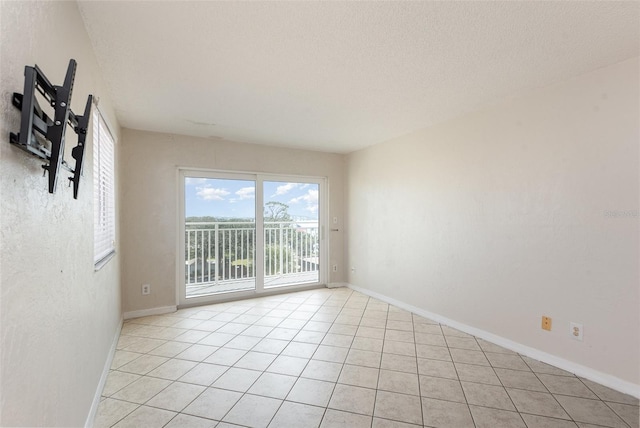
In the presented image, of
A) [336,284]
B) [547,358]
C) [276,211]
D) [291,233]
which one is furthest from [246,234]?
[547,358]

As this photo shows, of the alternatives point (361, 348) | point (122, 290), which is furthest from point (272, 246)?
point (361, 348)

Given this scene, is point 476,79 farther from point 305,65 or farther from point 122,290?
point 122,290

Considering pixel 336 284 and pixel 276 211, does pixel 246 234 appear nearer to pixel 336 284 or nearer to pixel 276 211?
pixel 276 211

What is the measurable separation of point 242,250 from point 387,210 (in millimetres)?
2202

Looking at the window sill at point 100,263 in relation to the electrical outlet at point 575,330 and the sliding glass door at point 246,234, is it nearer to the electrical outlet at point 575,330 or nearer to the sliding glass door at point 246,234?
the sliding glass door at point 246,234

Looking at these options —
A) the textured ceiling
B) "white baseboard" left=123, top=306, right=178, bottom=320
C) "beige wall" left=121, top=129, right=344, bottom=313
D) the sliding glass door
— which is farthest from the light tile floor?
the textured ceiling

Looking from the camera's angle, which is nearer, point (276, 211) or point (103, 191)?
point (103, 191)

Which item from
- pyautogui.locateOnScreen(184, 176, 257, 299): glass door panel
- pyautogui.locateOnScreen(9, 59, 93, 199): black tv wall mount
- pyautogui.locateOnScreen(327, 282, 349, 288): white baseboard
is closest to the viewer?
pyautogui.locateOnScreen(9, 59, 93, 199): black tv wall mount

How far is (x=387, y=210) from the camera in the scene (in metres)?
4.23

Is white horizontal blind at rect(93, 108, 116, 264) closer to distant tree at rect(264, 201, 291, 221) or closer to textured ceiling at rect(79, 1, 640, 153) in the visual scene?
textured ceiling at rect(79, 1, 640, 153)

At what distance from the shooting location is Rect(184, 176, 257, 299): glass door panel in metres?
4.14

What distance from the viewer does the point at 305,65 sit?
7.04ft

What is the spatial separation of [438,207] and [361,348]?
1787mm

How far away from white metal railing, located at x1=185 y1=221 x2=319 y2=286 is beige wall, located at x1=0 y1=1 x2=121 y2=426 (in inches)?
93.7
